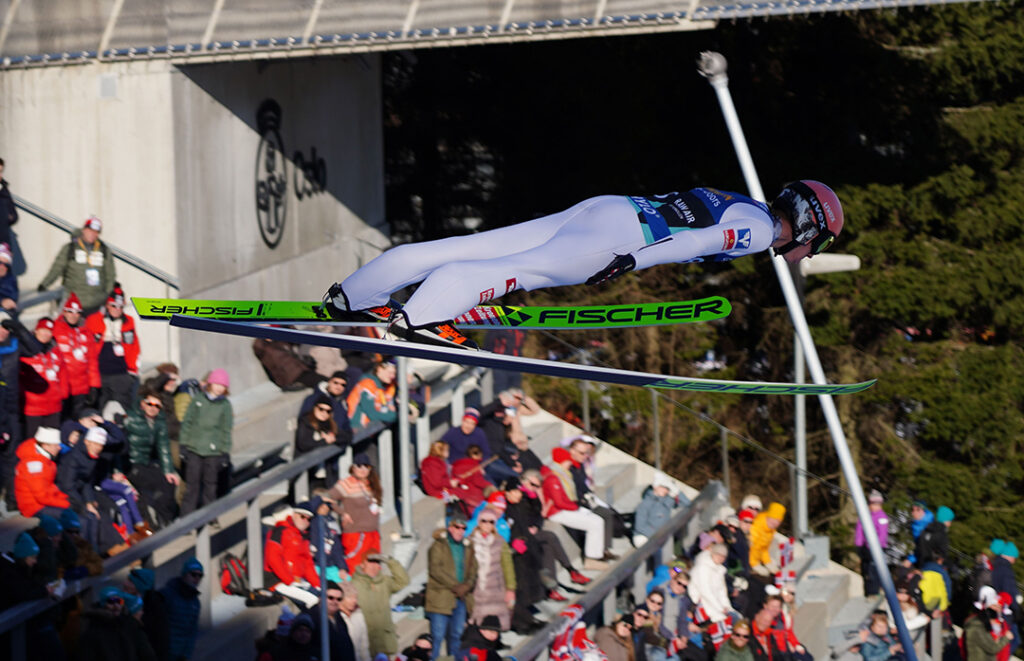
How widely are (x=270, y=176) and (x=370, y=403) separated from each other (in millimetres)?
4069

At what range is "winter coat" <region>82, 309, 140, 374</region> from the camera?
9375 mm

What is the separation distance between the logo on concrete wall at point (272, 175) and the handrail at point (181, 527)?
12.9 feet

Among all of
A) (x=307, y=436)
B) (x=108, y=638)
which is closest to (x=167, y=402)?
(x=307, y=436)

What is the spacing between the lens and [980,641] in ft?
36.2

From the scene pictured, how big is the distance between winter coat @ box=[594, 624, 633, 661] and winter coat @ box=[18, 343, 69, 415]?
346cm

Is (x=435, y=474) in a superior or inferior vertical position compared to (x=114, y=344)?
inferior

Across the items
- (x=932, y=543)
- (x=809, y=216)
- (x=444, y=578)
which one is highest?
(x=809, y=216)

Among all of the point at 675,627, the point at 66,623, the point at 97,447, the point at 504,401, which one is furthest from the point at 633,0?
the point at 66,623

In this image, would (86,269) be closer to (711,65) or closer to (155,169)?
(155,169)

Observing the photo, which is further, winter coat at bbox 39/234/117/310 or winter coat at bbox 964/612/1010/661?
winter coat at bbox 964/612/1010/661

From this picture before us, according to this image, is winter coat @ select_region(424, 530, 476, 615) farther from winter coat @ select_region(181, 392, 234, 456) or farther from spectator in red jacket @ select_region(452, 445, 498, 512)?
winter coat @ select_region(181, 392, 234, 456)

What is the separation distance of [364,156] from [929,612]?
787 centimetres

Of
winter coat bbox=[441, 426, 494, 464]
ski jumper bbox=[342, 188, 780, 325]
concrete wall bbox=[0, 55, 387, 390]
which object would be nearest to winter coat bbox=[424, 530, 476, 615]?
winter coat bbox=[441, 426, 494, 464]

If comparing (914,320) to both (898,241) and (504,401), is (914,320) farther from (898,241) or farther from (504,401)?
(504,401)
